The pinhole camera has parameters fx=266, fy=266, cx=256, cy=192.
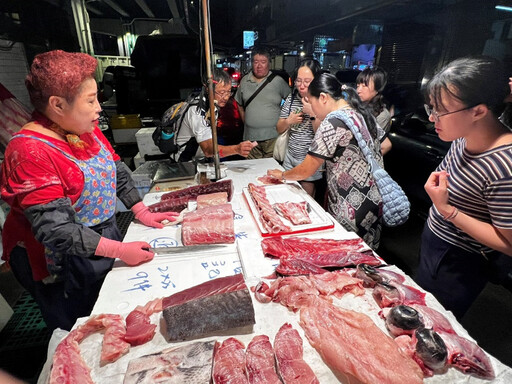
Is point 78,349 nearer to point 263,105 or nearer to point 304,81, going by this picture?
point 304,81

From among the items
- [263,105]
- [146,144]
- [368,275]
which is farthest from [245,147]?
[146,144]

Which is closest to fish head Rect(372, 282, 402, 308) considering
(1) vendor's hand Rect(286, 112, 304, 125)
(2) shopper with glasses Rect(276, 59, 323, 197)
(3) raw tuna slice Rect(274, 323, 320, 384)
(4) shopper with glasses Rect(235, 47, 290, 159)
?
(3) raw tuna slice Rect(274, 323, 320, 384)

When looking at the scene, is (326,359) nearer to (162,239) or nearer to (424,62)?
(162,239)

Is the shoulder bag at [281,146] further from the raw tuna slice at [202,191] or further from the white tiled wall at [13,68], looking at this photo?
the white tiled wall at [13,68]

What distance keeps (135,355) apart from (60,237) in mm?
797

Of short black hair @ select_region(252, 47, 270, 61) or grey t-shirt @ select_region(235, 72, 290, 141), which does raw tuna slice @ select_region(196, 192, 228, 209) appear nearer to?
grey t-shirt @ select_region(235, 72, 290, 141)

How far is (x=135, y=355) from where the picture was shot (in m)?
1.19

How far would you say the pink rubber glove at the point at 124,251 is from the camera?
1.66 metres

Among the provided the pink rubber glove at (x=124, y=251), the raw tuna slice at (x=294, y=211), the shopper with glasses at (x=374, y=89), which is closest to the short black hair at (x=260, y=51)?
the shopper with glasses at (x=374, y=89)

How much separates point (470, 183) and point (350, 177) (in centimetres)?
96

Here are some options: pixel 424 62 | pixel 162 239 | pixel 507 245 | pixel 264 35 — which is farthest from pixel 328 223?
pixel 264 35

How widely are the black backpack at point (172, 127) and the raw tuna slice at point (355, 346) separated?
8.65 ft

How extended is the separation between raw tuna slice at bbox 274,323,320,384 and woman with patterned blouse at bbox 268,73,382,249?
60.0 inches

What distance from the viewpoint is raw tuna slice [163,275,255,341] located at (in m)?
1.26
